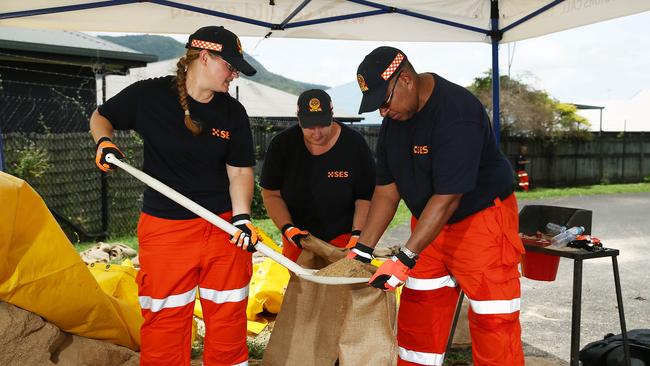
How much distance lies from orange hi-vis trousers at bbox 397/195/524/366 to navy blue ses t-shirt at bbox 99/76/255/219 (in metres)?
1.06

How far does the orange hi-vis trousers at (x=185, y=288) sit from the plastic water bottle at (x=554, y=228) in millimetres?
2128

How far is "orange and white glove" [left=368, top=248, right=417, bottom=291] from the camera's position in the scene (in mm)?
2654

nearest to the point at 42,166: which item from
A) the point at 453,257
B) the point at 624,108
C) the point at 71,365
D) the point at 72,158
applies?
the point at 72,158

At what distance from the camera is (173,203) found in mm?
2889

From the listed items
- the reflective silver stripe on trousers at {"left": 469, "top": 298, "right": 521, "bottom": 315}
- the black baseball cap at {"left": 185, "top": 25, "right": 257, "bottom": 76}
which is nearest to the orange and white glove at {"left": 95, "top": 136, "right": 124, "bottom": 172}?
the black baseball cap at {"left": 185, "top": 25, "right": 257, "bottom": 76}

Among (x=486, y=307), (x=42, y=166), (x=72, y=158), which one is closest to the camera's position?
(x=486, y=307)

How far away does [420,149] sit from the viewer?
2812 mm

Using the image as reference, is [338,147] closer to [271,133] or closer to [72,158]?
[72,158]

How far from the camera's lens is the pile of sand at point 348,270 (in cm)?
290

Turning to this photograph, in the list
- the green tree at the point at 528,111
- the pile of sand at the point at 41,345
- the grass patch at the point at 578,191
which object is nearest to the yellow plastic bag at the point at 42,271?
the pile of sand at the point at 41,345

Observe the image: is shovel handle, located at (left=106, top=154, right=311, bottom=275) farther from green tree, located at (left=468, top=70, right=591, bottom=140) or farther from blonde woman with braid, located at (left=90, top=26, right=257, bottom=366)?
green tree, located at (left=468, top=70, right=591, bottom=140)

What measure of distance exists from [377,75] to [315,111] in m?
0.96

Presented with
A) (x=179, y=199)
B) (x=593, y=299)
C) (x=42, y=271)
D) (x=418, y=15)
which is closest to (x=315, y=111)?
(x=179, y=199)

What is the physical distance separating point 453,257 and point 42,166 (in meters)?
6.84
